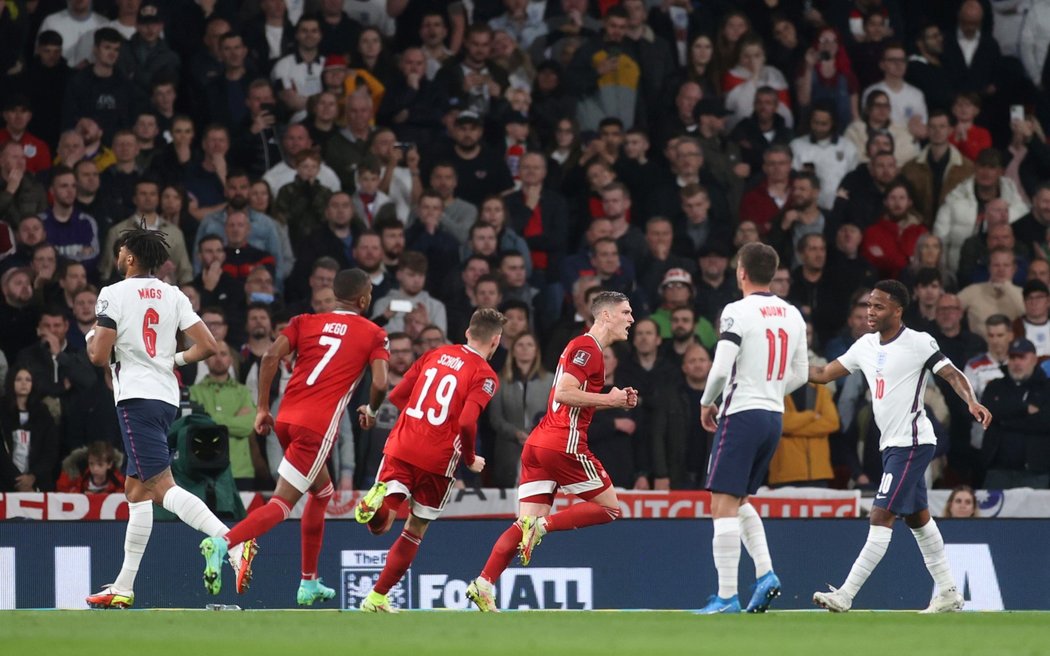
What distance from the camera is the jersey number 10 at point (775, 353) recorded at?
36.4 ft

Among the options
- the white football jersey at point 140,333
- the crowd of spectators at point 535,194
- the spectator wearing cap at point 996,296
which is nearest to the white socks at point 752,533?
the white football jersey at point 140,333

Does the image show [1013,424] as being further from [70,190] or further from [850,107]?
[70,190]

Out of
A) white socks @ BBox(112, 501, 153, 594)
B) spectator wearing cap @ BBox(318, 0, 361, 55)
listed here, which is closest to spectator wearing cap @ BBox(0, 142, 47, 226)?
spectator wearing cap @ BBox(318, 0, 361, 55)

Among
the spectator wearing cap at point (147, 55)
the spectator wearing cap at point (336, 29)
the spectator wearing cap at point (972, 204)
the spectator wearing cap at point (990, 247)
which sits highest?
the spectator wearing cap at point (336, 29)

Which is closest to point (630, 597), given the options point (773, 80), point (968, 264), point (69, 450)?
point (69, 450)

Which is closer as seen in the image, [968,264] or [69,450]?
[69,450]

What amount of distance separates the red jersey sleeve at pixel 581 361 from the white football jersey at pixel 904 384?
1.78 metres

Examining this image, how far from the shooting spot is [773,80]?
2006 centimetres

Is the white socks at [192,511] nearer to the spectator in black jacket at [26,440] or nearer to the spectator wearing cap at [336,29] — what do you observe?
the spectator in black jacket at [26,440]

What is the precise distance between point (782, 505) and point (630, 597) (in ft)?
6.84

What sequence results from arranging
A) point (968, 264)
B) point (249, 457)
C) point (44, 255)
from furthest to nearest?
point (968, 264)
point (44, 255)
point (249, 457)

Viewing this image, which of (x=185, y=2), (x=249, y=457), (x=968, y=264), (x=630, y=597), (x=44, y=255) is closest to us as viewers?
(x=630, y=597)

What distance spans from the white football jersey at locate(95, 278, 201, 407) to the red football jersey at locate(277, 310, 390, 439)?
3.00 feet

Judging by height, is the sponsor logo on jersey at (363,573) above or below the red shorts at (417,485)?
below
